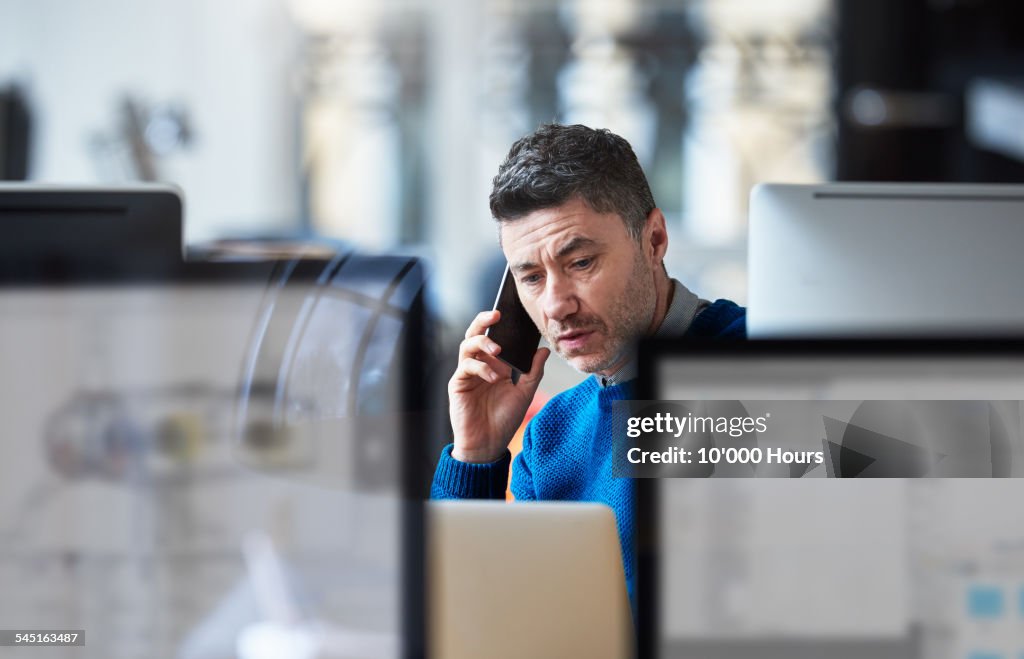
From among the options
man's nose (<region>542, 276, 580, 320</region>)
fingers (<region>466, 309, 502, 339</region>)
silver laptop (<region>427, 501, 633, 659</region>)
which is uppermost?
man's nose (<region>542, 276, 580, 320</region>)

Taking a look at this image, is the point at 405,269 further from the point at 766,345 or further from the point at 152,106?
the point at 152,106

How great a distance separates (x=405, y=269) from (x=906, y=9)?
3261 millimetres

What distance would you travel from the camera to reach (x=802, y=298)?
37.7 inches

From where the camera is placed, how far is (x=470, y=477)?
99 centimetres

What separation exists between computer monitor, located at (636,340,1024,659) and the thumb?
20 cm

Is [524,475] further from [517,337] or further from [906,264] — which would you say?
[906,264]

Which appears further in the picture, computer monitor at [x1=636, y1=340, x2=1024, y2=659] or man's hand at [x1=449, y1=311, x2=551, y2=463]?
man's hand at [x1=449, y1=311, x2=551, y2=463]

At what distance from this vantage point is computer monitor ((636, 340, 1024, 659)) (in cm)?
80

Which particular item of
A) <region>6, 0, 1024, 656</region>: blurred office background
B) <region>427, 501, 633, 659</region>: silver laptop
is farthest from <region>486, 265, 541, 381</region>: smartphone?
<region>6, 0, 1024, 656</region>: blurred office background

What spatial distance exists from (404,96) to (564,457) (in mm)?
3375

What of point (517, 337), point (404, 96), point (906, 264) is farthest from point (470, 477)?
point (404, 96)

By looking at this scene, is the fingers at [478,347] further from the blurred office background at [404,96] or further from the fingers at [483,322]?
the blurred office background at [404,96]

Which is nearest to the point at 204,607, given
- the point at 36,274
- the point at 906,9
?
the point at 36,274

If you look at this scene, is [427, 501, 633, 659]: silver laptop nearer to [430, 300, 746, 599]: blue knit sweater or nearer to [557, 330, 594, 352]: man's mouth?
[430, 300, 746, 599]: blue knit sweater
